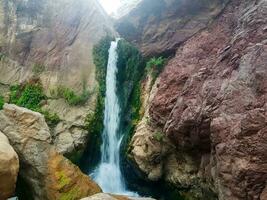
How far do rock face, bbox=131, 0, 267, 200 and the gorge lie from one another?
34mm

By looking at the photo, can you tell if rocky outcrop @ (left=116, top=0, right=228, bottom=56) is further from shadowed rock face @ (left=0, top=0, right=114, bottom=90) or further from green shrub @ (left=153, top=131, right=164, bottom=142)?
green shrub @ (left=153, top=131, right=164, bottom=142)

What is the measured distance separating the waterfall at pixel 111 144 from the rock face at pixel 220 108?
1200 mm

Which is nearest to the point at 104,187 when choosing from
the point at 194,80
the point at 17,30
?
the point at 194,80

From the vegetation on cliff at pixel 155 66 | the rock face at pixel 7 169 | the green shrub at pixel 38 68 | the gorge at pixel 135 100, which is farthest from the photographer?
the green shrub at pixel 38 68

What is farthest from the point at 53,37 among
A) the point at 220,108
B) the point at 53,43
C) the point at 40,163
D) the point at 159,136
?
the point at 220,108

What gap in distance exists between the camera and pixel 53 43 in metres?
18.7

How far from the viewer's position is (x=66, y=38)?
18.8 m

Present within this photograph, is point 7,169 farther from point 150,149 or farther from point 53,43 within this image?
point 53,43

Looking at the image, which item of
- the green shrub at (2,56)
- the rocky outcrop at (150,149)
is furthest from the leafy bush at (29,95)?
the rocky outcrop at (150,149)

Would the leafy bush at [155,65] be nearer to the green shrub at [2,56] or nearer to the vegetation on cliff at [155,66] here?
the vegetation on cliff at [155,66]

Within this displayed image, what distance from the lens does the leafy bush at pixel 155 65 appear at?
15.8 meters

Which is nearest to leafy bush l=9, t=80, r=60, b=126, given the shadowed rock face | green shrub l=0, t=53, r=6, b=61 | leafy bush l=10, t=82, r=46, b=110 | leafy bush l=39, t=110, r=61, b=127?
leafy bush l=10, t=82, r=46, b=110

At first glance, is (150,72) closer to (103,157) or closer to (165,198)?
(103,157)

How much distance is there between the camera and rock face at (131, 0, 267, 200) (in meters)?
8.81
